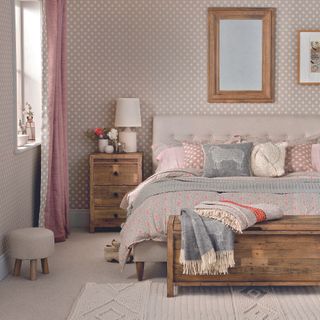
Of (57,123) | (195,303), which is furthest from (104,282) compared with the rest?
(57,123)

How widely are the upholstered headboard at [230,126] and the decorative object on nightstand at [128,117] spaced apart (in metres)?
0.24

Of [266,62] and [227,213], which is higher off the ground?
[266,62]

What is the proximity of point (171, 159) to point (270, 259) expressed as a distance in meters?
2.27

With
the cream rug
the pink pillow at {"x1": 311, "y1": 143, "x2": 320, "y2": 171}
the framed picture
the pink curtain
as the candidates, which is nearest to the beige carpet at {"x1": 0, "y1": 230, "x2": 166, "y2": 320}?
the cream rug

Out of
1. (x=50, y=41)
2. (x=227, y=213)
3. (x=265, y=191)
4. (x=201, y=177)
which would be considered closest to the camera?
(x=227, y=213)

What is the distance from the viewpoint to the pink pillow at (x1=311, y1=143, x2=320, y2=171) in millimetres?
6605

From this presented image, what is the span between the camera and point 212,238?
4.63 meters

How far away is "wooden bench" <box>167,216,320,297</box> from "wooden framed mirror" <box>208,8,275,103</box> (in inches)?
112

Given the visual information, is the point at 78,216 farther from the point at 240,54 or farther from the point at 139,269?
the point at 139,269

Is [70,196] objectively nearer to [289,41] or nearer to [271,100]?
[271,100]

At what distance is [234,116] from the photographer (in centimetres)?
731

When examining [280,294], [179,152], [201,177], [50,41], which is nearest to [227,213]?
[280,294]

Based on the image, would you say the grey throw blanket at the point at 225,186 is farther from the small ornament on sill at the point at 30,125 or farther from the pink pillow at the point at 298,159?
the small ornament on sill at the point at 30,125

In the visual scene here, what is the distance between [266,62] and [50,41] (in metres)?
2.22
